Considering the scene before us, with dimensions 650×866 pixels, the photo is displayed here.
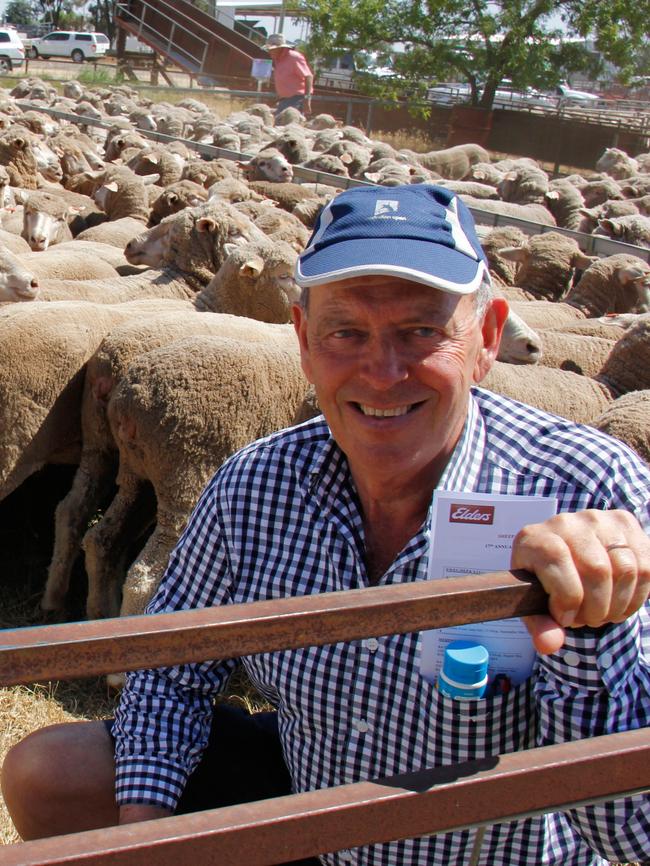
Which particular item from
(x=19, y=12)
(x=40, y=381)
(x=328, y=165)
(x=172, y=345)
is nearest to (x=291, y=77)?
(x=328, y=165)

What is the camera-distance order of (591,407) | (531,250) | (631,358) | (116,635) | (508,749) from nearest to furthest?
(116,635)
(508,749)
(591,407)
(631,358)
(531,250)

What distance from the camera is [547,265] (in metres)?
7.28

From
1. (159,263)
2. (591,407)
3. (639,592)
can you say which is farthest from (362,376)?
(159,263)

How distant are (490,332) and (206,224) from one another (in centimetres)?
475

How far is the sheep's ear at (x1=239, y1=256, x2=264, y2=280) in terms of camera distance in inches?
209

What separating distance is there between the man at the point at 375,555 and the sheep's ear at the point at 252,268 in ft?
12.0

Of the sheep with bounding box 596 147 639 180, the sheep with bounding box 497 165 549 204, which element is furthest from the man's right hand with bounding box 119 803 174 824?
the sheep with bounding box 596 147 639 180

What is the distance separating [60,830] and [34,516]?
3.17m

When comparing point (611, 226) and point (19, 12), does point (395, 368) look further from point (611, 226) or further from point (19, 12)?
point (19, 12)

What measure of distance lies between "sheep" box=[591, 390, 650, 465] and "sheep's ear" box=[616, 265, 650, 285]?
3.14 meters

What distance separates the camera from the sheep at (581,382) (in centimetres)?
413

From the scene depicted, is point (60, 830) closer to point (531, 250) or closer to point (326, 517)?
point (326, 517)

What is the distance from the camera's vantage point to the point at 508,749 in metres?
1.46

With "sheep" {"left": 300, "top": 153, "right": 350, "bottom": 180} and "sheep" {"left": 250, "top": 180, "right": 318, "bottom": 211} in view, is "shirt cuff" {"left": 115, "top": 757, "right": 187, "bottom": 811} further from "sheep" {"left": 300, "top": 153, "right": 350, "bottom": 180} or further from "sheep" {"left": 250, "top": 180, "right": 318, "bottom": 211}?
"sheep" {"left": 300, "top": 153, "right": 350, "bottom": 180}
